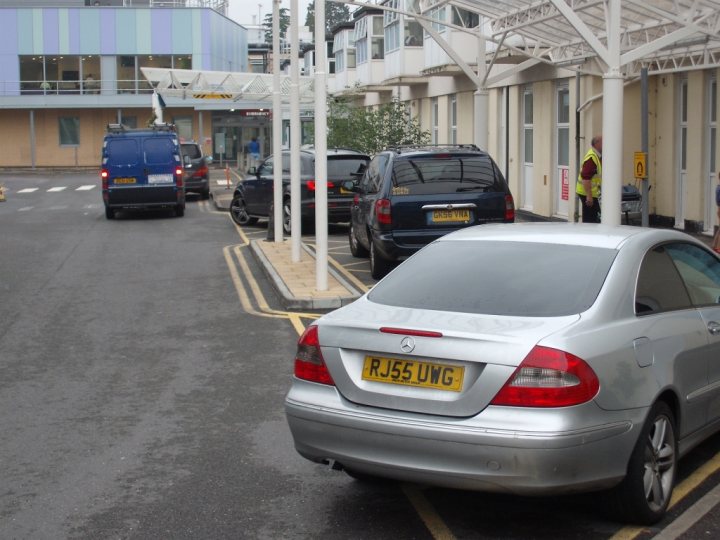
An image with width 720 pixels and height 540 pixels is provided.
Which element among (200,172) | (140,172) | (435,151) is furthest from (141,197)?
(435,151)

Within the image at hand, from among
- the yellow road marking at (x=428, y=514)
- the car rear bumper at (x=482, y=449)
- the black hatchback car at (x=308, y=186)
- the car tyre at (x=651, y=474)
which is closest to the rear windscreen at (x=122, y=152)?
the black hatchback car at (x=308, y=186)

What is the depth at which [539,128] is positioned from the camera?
82.8ft

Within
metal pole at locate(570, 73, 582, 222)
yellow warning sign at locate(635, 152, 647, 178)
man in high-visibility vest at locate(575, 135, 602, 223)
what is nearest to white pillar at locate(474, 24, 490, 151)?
metal pole at locate(570, 73, 582, 222)

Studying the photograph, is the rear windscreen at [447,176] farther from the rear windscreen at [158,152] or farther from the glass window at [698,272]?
the rear windscreen at [158,152]

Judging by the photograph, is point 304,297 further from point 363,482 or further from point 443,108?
point 443,108

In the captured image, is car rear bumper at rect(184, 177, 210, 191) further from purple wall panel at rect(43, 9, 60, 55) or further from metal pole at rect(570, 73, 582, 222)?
purple wall panel at rect(43, 9, 60, 55)

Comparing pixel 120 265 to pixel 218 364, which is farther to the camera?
pixel 120 265

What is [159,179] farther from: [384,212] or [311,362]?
[311,362]

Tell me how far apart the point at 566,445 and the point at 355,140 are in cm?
2570

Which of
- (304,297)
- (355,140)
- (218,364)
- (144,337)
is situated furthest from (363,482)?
(355,140)

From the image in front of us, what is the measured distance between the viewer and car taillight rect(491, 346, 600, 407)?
16.3 feet

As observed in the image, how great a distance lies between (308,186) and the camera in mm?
21500

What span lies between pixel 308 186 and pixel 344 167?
2.93 ft

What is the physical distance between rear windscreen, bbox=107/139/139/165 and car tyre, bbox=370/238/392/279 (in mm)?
13389
